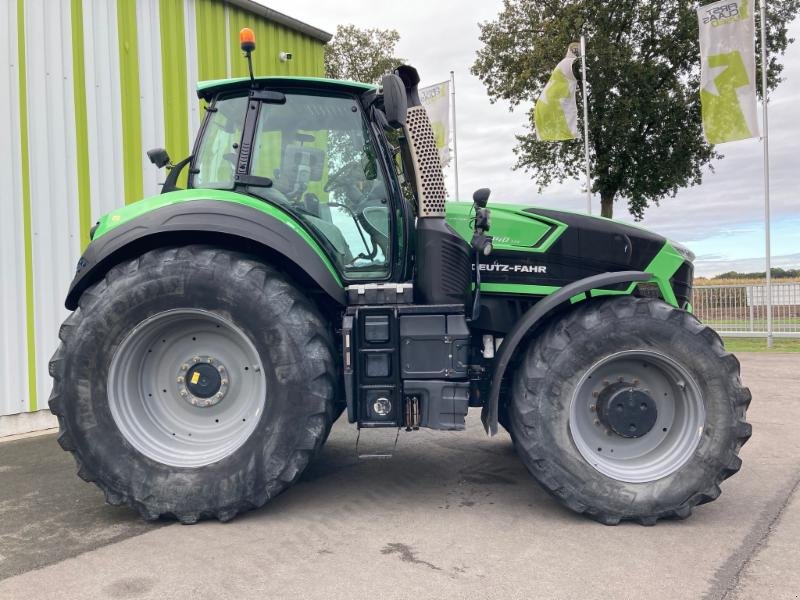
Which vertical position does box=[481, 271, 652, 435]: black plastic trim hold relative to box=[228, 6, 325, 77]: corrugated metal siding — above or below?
below

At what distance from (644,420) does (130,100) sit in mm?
6136

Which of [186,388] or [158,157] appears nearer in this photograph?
[186,388]

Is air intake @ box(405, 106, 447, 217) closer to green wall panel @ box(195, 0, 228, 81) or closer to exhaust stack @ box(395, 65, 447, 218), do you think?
exhaust stack @ box(395, 65, 447, 218)

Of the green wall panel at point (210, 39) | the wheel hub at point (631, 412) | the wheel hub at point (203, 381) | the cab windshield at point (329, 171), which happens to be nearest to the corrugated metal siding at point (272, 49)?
the green wall panel at point (210, 39)

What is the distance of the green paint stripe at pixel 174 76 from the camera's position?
7.12 metres

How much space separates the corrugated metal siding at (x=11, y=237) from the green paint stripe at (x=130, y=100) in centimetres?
103

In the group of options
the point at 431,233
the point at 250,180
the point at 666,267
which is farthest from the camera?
the point at 666,267

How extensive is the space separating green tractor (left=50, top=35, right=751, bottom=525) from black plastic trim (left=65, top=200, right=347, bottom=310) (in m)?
0.01

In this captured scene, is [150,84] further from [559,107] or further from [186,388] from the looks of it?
[559,107]

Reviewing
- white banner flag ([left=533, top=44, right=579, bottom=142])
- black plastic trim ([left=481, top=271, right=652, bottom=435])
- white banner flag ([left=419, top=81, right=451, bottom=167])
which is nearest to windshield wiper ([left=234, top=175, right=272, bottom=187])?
black plastic trim ([left=481, top=271, right=652, bottom=435])

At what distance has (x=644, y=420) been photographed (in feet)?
11.4

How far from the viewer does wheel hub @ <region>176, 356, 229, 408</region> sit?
3617 mm

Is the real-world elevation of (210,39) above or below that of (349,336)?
above

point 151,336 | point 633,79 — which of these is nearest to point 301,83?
point 151,336
